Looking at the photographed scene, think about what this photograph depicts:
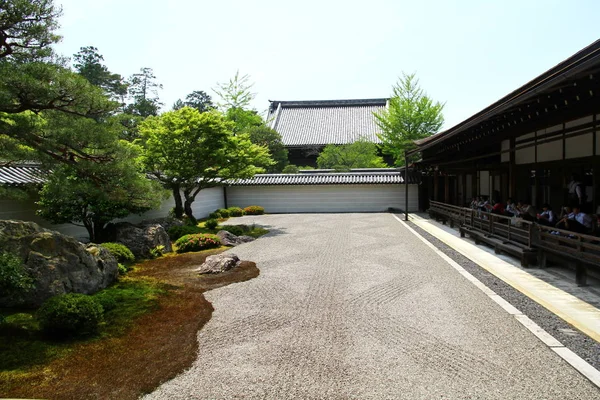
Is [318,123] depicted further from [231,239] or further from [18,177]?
[18,177]

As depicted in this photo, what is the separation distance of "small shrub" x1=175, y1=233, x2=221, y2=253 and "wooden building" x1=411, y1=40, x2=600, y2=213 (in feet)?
26.6

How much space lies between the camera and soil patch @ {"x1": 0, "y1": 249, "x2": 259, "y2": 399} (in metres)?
3.94

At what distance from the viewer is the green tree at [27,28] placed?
5.54 metres

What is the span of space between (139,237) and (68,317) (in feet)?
22.1

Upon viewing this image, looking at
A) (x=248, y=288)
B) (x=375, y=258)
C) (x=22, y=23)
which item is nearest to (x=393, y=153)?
(x=375, y=258)

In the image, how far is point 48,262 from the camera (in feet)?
22.2

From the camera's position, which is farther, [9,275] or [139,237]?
[139,237]

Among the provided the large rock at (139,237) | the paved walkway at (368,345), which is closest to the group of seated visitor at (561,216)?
the paved walkway at (368,345)

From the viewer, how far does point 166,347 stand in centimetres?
496

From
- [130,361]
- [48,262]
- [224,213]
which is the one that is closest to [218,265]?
[48,262]

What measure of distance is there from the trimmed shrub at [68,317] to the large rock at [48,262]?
1448 millimetres

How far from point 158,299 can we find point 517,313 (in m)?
5.78

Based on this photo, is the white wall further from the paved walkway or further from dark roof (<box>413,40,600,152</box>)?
the paved walkway

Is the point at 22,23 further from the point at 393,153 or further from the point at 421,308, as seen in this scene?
the point at 393,153
